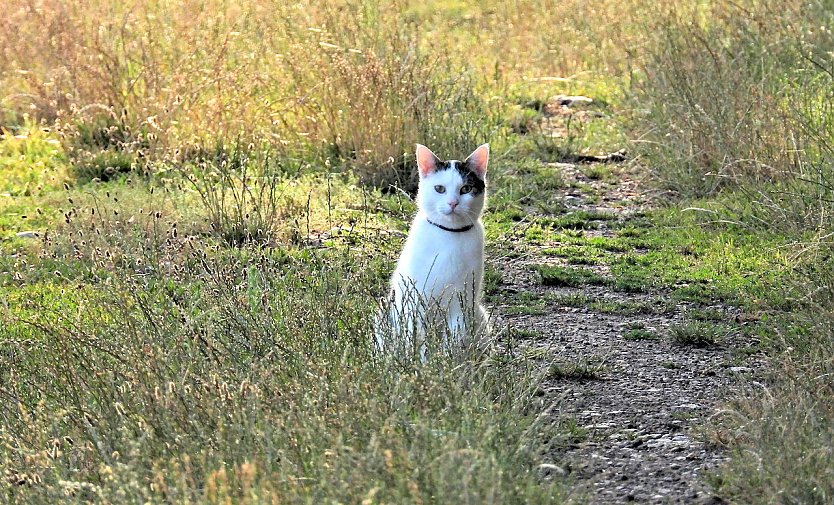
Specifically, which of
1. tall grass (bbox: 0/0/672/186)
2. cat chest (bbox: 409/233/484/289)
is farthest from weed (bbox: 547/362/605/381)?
tall grass (bbox: 0/0/672/186)

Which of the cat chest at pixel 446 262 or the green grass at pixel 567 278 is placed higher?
the cat chest at pixel 446 262

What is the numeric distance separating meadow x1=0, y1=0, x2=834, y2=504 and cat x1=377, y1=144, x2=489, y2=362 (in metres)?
0.19

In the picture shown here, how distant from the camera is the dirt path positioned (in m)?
3.91

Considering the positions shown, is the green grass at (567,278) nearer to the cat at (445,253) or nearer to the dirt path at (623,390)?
the dirt path at (623,390)

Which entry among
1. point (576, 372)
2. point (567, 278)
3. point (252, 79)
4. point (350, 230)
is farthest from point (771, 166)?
point (252, 79)

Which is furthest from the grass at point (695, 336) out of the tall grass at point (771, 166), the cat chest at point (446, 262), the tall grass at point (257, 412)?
the cat chest at point (446, 262)

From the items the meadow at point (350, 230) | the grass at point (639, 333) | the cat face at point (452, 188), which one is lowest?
the grass at point (639, 333)

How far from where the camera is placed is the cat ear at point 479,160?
514 cm

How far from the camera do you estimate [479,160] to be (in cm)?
516

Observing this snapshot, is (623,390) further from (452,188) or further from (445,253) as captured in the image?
(452,188)

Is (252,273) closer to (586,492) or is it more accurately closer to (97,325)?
(97,325)

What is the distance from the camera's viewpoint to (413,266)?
489 centimetres

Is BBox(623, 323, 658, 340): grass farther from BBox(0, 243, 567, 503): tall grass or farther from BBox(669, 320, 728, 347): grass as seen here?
BBox(0, 243, 567, 503): tall grass

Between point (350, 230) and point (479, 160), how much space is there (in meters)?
1.42
